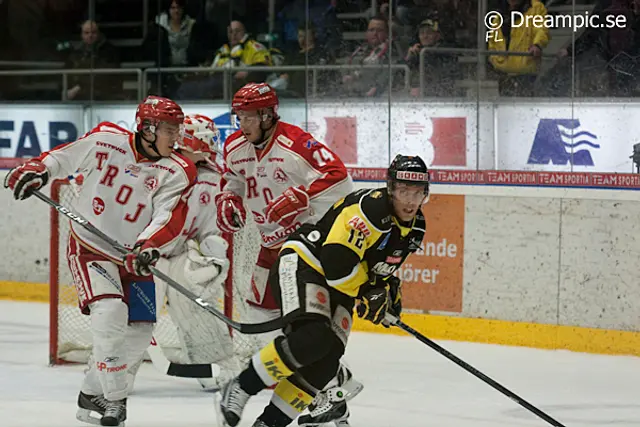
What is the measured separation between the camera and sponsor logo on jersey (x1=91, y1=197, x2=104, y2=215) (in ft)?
13.4

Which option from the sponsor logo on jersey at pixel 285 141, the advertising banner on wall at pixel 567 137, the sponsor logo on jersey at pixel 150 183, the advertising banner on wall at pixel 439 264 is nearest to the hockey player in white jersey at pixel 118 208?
the sponsor logo on jersey at pixel 150 183

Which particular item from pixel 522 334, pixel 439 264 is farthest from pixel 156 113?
pixel 522 334

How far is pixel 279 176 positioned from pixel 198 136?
61cm

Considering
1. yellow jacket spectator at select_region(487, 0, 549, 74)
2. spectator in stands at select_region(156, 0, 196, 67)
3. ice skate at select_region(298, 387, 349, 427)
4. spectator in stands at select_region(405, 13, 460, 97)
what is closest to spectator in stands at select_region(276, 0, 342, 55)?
spectator in stands at select_region(405, 13, 460, 97)

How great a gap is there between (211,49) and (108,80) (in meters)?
0.75

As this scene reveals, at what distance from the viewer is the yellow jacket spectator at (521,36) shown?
21.0 feet

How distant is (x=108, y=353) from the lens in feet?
12.9

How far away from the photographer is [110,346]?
155 inches

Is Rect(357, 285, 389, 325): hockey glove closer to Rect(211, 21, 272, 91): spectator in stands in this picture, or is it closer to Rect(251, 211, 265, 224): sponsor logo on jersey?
Rect(251, 211, 265, 224): sponsor logo on jersey

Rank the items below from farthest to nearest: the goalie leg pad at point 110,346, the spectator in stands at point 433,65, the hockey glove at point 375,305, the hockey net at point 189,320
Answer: the spectator in stands at point 433,65 → the hockey net at point 189,320 → the goalie leg pad at point 110,346 → the hockey glove at point 375,305

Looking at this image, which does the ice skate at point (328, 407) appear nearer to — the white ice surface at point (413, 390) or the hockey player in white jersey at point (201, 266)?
the white ice surface at point (413, 390)

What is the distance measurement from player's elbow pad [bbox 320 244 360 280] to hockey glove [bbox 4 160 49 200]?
3.49 ft

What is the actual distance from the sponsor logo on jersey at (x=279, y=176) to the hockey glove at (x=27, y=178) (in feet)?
2.74

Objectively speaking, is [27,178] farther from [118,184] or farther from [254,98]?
[254,98]
